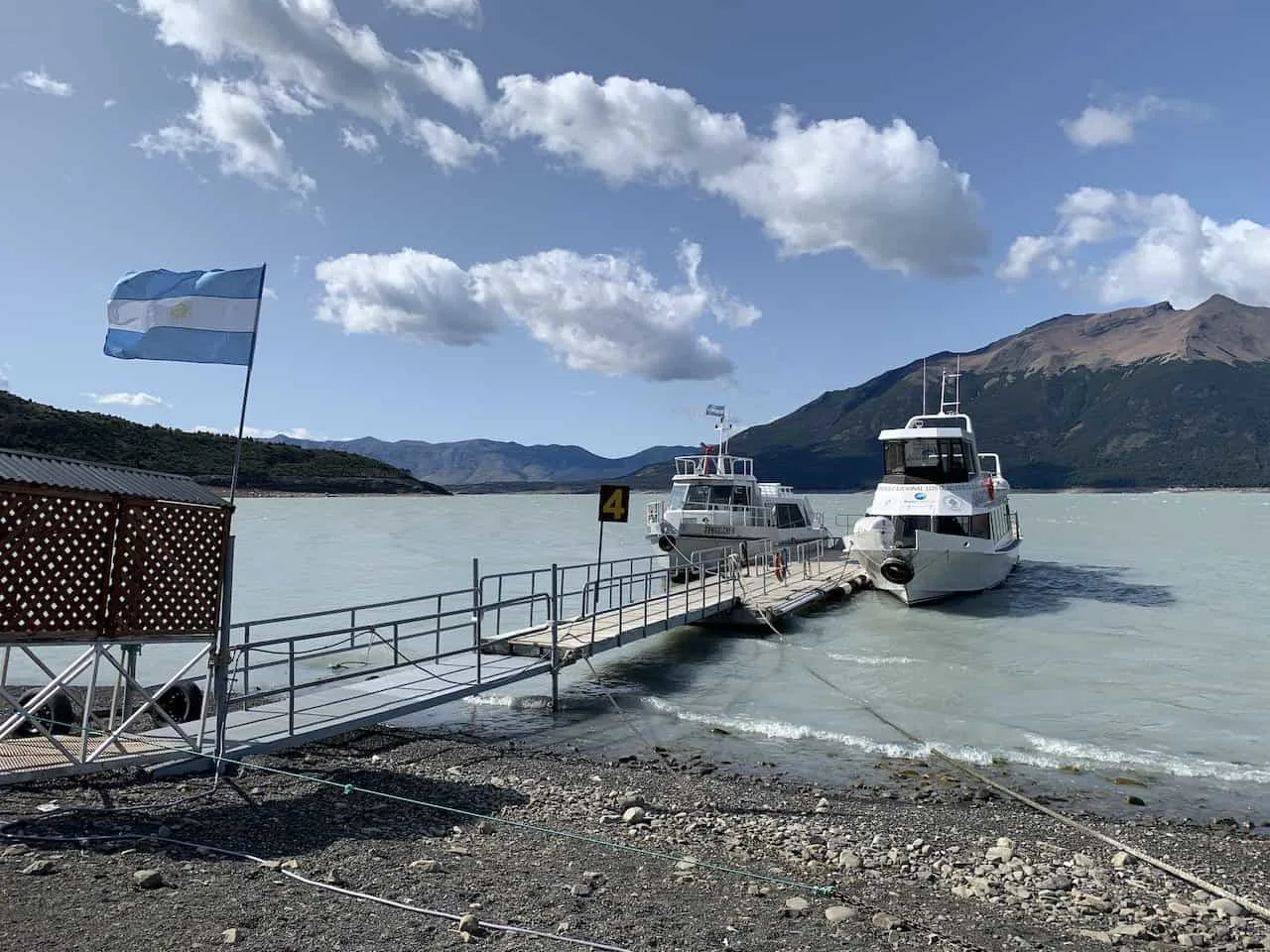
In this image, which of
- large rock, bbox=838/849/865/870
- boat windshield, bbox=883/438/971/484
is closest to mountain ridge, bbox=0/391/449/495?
boat windshield, bbox=883/438/971/484

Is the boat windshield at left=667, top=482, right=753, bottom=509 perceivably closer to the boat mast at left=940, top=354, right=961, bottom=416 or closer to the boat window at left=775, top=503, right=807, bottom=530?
the boat window at left=775, top=503, right=807, bottom=530

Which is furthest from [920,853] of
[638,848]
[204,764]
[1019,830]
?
[204,764]

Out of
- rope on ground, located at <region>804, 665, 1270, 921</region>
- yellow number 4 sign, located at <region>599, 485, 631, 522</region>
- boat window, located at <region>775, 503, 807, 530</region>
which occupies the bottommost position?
rope on ground, located at <region>804, 665, 1270, 921</region>

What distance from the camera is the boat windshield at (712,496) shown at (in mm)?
37000

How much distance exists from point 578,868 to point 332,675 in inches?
391

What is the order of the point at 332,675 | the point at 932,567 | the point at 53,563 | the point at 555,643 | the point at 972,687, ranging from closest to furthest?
the point at 53,563 < the point at 555,643 < the point at 332,675 < the point at 972,687 < the point at 932,567

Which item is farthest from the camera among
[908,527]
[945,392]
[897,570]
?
[945,392]

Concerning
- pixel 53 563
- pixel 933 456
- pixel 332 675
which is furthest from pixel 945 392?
pixel 53 563

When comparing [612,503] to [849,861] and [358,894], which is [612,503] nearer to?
[849,861]

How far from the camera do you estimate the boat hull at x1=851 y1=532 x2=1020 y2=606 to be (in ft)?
94.4

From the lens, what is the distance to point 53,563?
728cm

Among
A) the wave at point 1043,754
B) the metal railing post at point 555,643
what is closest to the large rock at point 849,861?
the wave at point 1043,754

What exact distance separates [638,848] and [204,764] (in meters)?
4.81

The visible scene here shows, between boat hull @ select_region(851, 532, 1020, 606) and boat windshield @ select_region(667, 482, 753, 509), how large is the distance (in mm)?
7468
